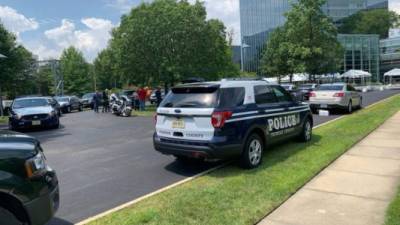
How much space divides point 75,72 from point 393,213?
73346 mm

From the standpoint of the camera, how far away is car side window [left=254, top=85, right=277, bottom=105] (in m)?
8.09

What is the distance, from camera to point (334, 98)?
727 inches

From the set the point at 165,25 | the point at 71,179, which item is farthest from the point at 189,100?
the point at 165,25

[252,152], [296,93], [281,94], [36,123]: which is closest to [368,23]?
[296,93]

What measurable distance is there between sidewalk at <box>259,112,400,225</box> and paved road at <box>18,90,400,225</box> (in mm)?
2363

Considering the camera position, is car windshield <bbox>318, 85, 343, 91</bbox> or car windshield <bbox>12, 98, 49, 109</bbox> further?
car windshield <bbox>318, 85, 343, 91</bbox>

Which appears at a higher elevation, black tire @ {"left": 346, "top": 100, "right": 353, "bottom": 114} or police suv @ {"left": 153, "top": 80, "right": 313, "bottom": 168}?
police suv @ {"left": 153, "top": 80, "right": 313, "bottom": 168}

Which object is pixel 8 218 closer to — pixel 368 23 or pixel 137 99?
pixel 137 99

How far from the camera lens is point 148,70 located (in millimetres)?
28906

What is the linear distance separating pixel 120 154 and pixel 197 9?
25.0 m

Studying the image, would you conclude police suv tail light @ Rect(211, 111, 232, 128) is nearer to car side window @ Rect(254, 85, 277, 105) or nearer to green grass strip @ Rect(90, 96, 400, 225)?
green grass strip @ Rect(90, 96, 400, 225)

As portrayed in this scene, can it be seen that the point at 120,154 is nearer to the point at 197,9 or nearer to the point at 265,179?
the point at 265,179

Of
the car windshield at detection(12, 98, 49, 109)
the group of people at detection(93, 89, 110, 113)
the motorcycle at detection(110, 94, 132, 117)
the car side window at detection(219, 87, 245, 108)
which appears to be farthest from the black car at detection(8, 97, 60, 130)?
the group of people at detection(93, 89, 110, 113)

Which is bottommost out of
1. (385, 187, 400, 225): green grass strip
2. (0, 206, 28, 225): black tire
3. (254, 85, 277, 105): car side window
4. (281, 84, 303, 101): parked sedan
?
(385, 187, 400, 225): green grass strip
